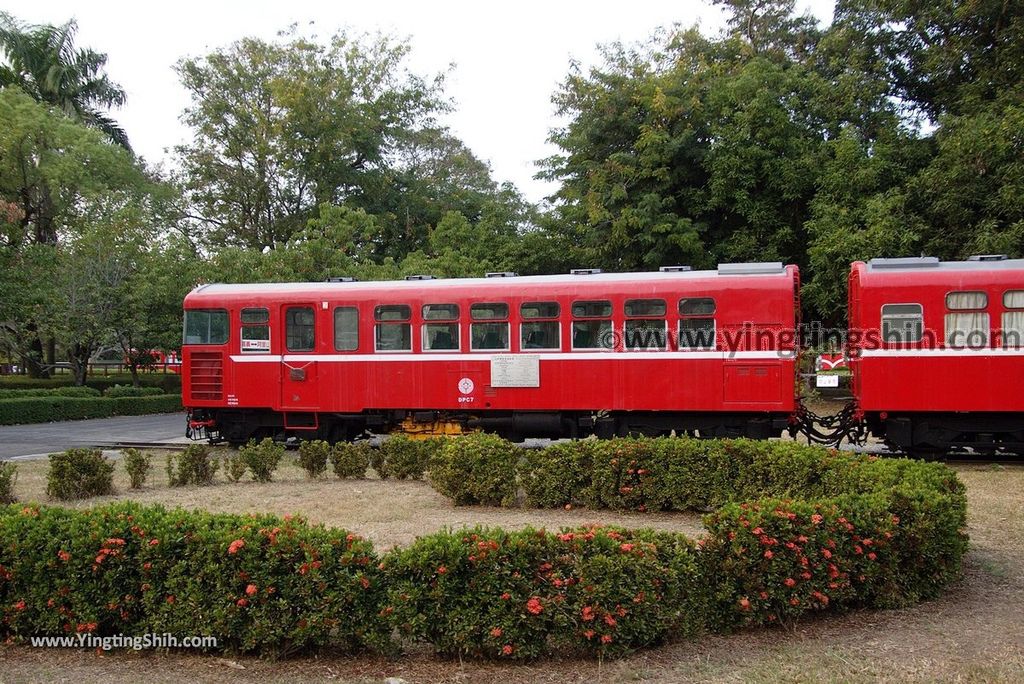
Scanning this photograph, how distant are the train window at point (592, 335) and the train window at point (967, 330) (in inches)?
201

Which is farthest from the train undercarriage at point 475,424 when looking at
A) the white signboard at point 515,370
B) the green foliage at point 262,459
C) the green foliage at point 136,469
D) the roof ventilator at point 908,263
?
the green foliage at point 136,469

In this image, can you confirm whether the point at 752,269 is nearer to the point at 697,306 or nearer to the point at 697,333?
the point at 697,306

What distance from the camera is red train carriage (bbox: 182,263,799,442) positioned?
12977 millimetres

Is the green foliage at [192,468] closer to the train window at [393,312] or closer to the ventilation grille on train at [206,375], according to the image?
the train window at [393,312]

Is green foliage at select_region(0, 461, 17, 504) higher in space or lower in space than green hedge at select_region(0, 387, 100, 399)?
lower

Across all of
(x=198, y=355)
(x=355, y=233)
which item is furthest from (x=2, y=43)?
(x=198, y=355)

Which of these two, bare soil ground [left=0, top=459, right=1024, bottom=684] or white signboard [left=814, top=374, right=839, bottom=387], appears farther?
white signboard [left=814, top=374, right=839, bottom=387]

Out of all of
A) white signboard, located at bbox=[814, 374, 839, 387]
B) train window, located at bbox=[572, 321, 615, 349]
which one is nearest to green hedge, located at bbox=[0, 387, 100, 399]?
train window, located at bbox=[572, 321, 615, 349]

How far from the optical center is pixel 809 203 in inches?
877

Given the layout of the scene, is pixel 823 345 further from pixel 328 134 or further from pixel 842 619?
pixel 328 134

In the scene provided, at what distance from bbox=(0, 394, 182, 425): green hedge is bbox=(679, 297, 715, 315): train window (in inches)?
725

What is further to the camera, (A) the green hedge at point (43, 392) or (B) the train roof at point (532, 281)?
(A) the green hedge at point (43, 392)

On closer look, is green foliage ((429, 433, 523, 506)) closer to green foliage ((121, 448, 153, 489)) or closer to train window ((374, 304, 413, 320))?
green foliage ((121, 448, 153, 489))

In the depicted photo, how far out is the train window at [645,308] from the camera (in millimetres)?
13227
